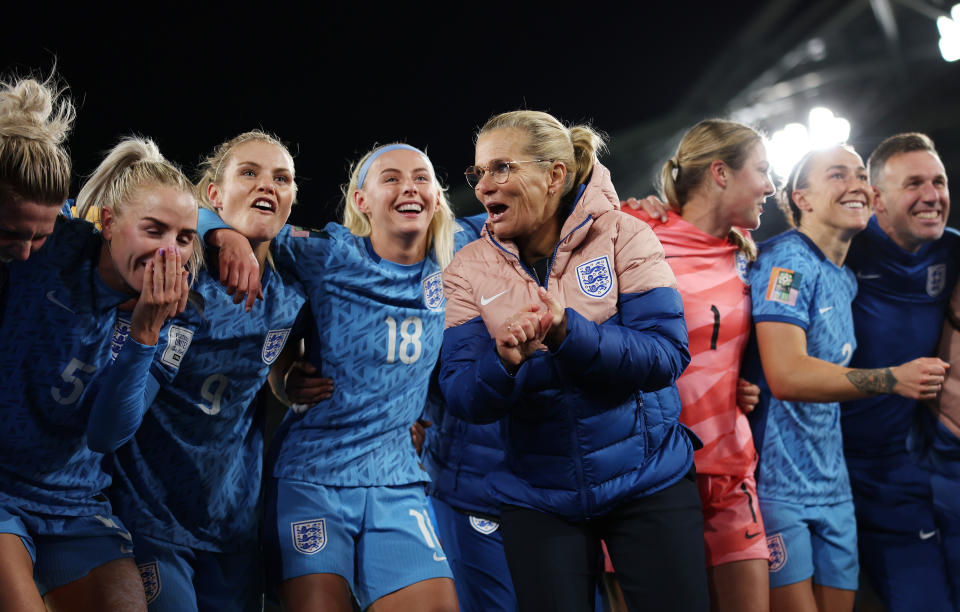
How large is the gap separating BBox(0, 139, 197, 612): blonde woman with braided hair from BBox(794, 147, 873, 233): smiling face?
2.43m

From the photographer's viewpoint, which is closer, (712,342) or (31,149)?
(31,149)

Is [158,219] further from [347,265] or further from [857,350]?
[857,350]

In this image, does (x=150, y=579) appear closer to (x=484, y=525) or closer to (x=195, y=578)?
(x=195, y=578)

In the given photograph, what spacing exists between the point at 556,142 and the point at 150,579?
182 centimetres

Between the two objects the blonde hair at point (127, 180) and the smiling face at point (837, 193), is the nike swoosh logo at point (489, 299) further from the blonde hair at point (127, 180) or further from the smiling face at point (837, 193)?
the smiling face at point (837, 193)

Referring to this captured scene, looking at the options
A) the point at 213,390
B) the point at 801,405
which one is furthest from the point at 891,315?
the point at 213,390

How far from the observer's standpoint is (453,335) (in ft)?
6.97

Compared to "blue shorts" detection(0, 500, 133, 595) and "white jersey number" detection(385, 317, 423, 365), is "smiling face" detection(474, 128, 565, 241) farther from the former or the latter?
"blue shorts" detection(0, 500, 133, 595)

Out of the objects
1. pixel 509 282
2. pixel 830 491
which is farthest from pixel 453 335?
pixel 830 491

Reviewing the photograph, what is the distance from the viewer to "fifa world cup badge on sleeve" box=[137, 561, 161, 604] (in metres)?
2.48

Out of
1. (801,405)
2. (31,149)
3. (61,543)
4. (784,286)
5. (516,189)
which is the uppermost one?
(31,149)

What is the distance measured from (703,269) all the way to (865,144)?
5.83 m

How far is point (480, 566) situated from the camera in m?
2.54

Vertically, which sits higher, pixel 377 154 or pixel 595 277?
pixel 377 154
